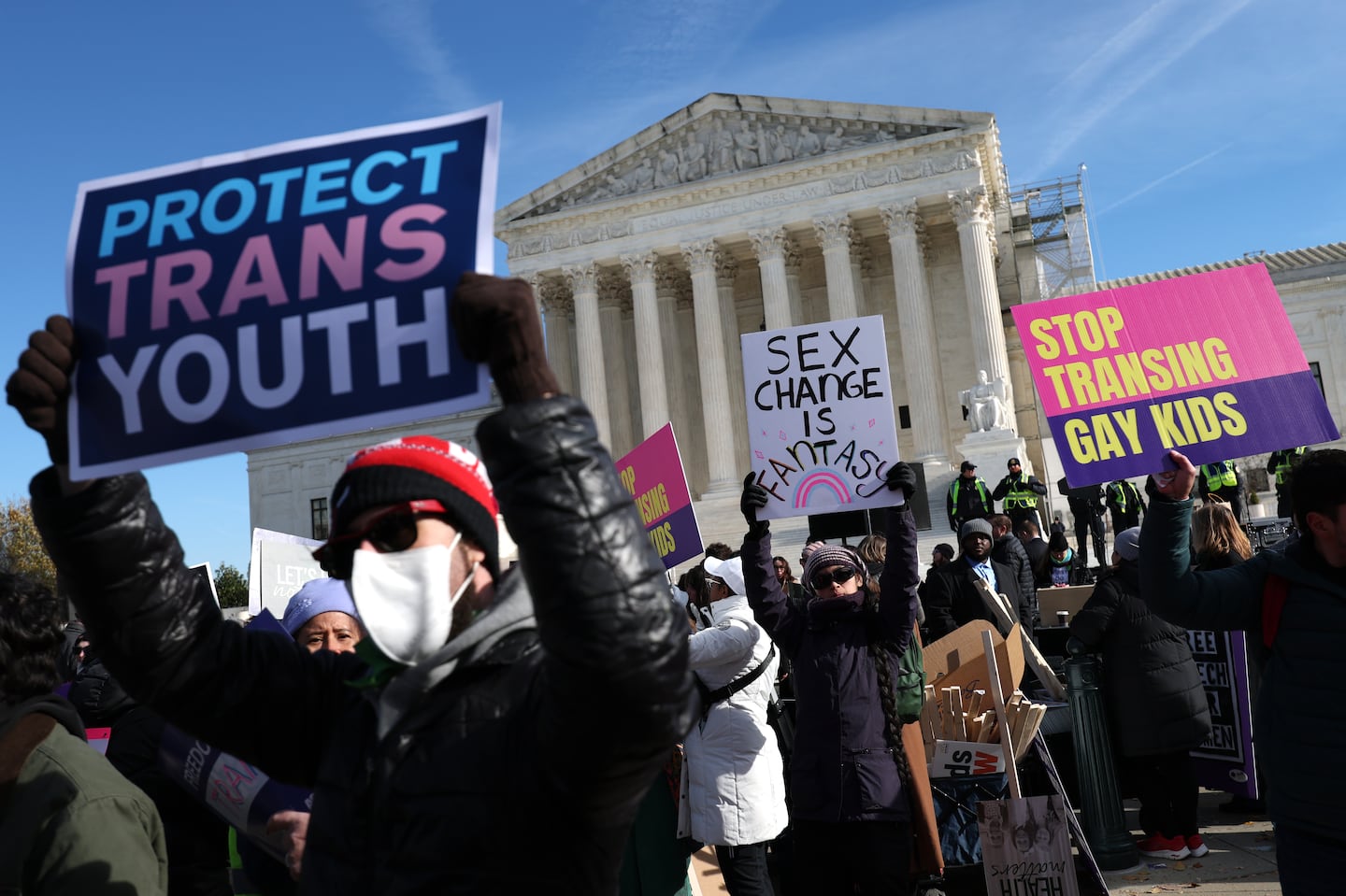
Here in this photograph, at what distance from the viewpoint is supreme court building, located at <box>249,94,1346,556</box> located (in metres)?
36.2

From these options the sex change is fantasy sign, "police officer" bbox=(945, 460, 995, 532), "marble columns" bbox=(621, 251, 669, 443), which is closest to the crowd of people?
the sex change is fantasy sign

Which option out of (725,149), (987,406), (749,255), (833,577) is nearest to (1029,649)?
(833,577)

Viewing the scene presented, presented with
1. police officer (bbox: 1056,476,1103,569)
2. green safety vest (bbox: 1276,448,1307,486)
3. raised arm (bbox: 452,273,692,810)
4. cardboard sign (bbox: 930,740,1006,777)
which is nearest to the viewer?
raised arm (bbox: 452,273,692,810)

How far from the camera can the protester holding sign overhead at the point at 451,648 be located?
1.52m

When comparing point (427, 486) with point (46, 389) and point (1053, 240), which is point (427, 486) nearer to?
point (46, 389)

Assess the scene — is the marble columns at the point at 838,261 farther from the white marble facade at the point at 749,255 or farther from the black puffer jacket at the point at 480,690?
the black puffer jacket at the point at 480,690

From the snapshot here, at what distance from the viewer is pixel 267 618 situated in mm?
4305

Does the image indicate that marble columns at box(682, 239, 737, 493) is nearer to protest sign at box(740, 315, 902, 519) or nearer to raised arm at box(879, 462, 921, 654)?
protest sign at box(740, 315, 902, 519)

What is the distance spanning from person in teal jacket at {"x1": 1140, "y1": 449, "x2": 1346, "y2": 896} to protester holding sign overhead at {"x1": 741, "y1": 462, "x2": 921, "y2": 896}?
1096 millimetres

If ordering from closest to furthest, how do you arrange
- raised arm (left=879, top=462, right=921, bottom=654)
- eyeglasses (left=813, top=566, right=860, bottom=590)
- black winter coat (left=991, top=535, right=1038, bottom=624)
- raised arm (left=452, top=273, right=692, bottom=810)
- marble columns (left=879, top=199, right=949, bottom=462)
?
raised arm (left=452, top=273, right=692, bottom=810), raised arm (left=879, top=462, right=921, bottom=654), eyeglasses (left=813, top=566, right=860, bottom=590), black winter coat (left=991, top=535, right=1038, bottom=624), marble columns (left=879, top=199, right=949, bottom=462)

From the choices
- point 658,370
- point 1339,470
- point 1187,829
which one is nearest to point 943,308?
point 658,370

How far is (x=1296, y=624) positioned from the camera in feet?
11.5

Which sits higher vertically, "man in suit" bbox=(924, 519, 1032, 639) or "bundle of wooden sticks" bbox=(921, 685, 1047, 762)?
"man in suit" bbox=(924, 519, 1032, 639)

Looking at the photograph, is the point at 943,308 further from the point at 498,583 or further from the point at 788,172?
the point at 498,583
